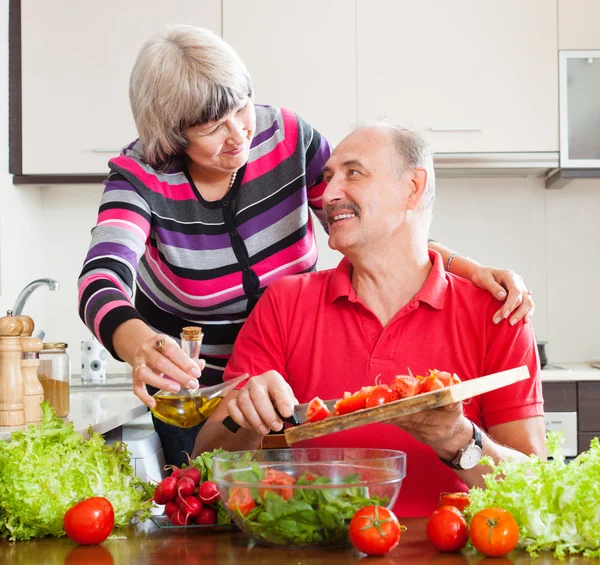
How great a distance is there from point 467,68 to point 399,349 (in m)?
2.12

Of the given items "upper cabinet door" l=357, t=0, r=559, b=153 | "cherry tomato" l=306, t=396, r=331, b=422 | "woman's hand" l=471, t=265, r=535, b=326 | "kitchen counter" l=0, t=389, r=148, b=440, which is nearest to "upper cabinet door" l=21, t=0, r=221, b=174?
"upper cabinet door" l=357, t=0, r=559, b=153

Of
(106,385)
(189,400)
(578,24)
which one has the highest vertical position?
(578,24)

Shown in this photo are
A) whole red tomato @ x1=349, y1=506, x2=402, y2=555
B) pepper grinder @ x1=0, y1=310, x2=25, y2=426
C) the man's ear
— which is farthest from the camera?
pepper grinder @ x1=0, y1=310, x2=25, y2=426

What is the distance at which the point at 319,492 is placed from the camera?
121 centimetres

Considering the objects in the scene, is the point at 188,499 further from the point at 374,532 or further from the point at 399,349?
the point at 399,349

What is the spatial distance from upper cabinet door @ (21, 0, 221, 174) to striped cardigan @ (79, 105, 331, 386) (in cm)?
163

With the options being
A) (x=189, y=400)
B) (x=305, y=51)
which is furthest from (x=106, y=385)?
(x=189, y=400)

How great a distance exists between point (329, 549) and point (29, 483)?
496 mm

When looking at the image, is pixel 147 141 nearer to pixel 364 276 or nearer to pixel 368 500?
pixel 364 276

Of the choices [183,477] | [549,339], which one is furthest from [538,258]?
[183,477]

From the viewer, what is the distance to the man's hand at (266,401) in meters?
1.43

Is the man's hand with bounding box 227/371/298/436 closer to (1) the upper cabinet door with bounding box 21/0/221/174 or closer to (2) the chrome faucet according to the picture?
(2) the chrome faucet

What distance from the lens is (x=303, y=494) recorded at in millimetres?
1198

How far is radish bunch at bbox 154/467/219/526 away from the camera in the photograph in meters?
1.41
